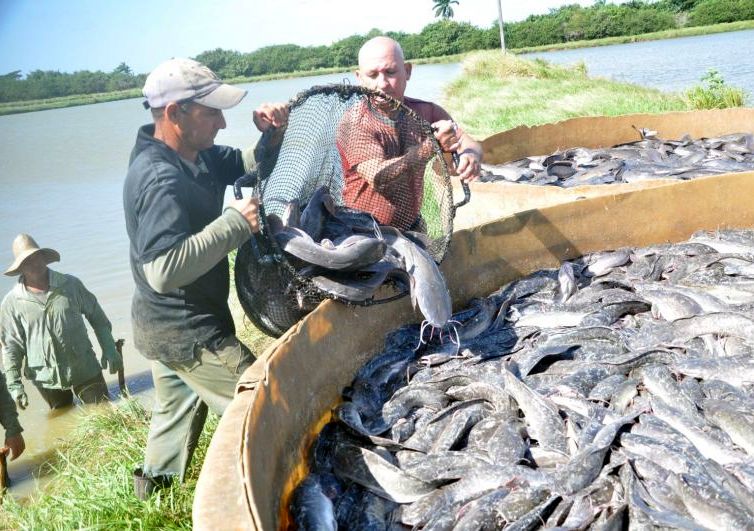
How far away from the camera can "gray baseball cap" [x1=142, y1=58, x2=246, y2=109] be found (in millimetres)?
3352

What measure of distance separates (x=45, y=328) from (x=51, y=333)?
70 millimetres

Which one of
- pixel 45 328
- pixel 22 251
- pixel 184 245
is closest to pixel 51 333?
Result: pixel 45 328

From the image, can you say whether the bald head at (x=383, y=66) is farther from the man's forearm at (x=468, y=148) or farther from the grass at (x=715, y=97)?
the grass at (x=715, y=97)

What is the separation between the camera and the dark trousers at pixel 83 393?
7.06 m

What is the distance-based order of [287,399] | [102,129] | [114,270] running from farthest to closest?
[102,129] → [114,270] → [287,399]

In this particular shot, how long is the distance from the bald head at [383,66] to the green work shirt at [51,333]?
12.8 feet

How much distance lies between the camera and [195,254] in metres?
3.14

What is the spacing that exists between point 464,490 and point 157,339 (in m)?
1.71

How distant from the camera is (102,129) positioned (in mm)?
39062

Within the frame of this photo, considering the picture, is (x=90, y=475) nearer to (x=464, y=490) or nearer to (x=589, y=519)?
(x=464, y=490)

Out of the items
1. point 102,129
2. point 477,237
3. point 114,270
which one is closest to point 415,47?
point 102,129

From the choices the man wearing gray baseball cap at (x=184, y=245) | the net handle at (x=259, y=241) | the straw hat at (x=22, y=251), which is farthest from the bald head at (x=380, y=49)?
the straw hat at (x=22, y=251)

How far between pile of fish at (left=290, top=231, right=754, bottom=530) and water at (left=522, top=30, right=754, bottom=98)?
19.6 meters

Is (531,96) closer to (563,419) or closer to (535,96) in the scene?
(535,96)
